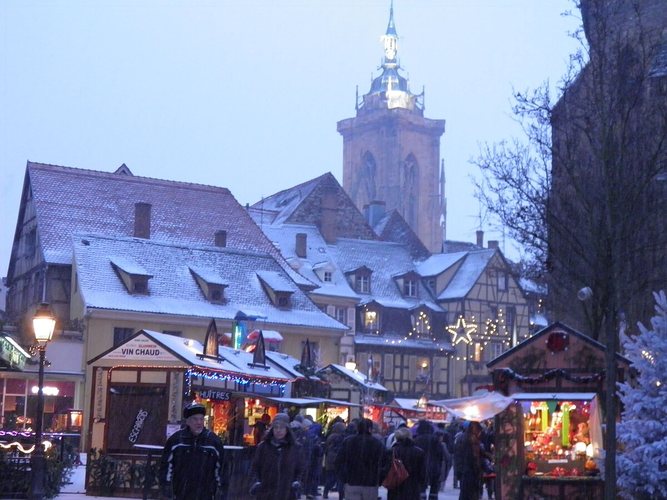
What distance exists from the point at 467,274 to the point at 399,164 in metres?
51.3

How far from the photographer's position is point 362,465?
1376 cm

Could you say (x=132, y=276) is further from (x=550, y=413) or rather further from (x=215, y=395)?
(x=550, y=413)

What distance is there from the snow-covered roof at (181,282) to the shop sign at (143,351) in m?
20.2

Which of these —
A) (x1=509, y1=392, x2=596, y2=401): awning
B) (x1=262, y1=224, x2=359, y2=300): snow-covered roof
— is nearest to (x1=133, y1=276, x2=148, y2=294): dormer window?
(x1=262, y1=224, x2=359, y2=300): snow-covered roof

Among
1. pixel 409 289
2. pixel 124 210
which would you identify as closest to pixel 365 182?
pixel 409 289

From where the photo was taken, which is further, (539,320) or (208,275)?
(539,320)

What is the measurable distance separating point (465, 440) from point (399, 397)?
134ft

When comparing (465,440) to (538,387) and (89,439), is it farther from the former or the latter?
(89,439)

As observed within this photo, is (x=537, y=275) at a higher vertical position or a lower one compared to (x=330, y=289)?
lower

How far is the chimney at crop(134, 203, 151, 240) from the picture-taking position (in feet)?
170

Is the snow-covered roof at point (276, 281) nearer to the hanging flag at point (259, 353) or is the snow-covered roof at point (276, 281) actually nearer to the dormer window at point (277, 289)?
the dormer window at point (277, 289)

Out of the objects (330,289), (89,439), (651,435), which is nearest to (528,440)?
(651,435)

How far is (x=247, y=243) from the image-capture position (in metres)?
55.5

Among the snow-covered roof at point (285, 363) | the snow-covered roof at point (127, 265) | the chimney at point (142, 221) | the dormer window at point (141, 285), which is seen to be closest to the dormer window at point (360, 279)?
the chimney at point (142, 221)
